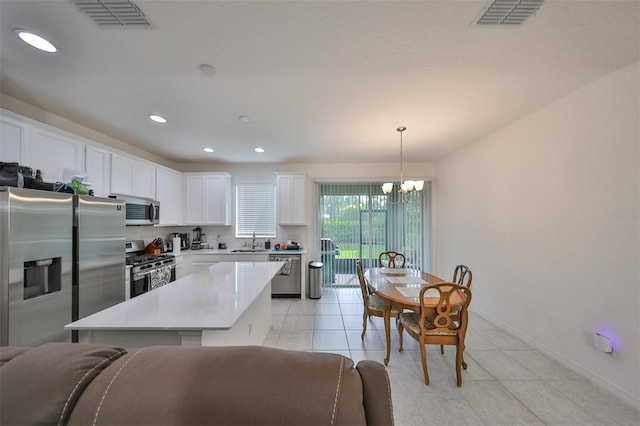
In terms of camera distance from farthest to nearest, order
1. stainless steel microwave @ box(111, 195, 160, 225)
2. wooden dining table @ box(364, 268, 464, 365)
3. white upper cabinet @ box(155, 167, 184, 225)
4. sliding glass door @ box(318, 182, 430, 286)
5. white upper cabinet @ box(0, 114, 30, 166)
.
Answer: sliding glass door @ box(318, 182, 430, 286)
white upper cabinet @ box(155, 167, 184, 225)
stainless steel microwave @ box(111, 195, 160, 225)
wooden dining table @ box(364, 268, 464, 365)
white upper cabinet @ box(0, 114, 30, 166)

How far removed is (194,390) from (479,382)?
2.55m

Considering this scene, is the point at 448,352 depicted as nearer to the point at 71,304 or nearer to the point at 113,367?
the point at 113,367

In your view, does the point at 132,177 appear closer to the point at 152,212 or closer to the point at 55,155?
the point at 152,212

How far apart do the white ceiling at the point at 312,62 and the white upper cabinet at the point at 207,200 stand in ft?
5.59

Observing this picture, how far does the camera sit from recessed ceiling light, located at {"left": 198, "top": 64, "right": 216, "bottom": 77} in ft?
6.08

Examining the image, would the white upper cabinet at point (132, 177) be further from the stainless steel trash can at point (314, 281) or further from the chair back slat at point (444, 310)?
the chair back slat at point (444, 310)

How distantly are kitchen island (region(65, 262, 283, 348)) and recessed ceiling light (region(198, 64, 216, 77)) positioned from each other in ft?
5.91

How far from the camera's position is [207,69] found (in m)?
1.88

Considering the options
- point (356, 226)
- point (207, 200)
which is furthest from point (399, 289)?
point (207, 200)

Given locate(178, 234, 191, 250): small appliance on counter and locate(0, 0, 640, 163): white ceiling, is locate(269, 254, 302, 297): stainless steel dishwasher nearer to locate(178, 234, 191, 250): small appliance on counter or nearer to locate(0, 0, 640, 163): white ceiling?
locate(178, 234, 191, 250): small appliance on counter

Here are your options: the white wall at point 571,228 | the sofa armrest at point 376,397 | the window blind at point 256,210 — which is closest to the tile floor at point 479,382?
the white wall at point 571,228

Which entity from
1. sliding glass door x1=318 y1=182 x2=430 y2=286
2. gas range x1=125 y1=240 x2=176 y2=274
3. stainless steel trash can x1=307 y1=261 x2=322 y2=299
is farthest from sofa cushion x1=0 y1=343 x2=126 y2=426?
sliding glass door x1=318 y1=182 x2=430 y2=286

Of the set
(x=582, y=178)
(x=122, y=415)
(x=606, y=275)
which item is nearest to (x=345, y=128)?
(x=582, y=178)

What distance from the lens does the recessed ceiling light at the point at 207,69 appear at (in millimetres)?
1854
